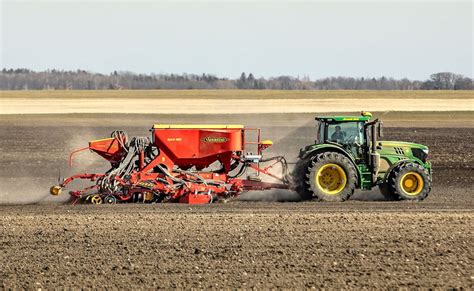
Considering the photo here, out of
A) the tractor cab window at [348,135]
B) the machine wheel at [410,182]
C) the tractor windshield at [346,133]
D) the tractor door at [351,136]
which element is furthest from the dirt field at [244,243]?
the tractor windshield at [346,133]

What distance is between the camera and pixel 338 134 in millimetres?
21234

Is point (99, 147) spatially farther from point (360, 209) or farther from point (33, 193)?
point (360, 209)

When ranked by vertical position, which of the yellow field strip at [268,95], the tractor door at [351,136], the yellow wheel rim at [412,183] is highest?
the tractor door at [351,136]

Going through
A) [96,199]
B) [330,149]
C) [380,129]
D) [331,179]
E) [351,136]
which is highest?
[380,129]

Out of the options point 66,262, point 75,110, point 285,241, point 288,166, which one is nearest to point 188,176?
point 288,166

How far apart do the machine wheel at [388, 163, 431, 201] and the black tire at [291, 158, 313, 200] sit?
1827 millimetres

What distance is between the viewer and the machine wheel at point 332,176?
20.7 metres

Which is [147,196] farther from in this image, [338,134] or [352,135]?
[352,135]

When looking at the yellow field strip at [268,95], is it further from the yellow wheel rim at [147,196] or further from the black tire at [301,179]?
the yellow wheel rim at [147,196]

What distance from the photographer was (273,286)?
1236 cm

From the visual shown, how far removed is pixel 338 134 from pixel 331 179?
101 centimetres

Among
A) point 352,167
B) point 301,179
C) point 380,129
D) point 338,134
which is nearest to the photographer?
point 380,129

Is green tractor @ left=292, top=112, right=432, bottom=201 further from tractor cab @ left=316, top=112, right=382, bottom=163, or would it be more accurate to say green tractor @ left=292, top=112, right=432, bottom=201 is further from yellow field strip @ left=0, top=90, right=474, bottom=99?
yellow field strip @ left=0, top=90, right=474, bottom=99

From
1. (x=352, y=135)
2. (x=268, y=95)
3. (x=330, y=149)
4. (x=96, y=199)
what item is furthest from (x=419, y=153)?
(x=268, y=95)
